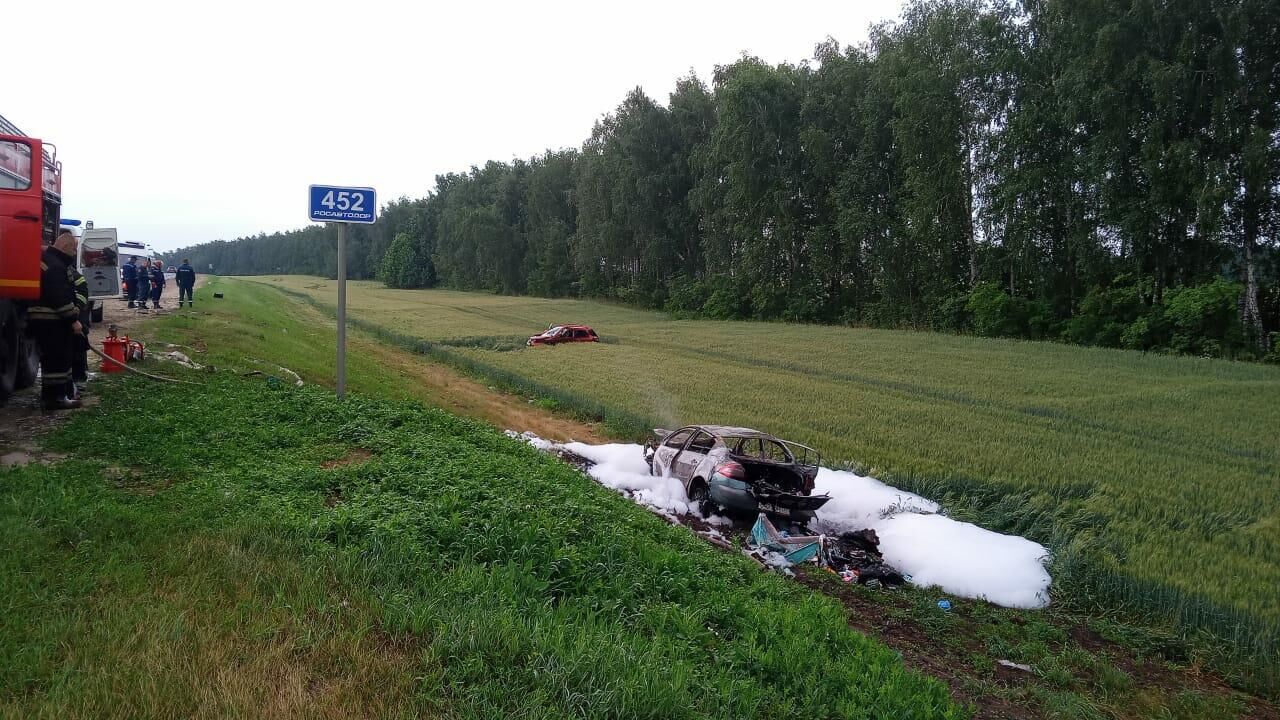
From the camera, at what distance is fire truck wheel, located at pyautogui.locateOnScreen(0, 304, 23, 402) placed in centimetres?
830

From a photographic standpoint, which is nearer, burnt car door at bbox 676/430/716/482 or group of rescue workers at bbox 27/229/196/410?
group of rescue workers at bbox 27/229/196/410

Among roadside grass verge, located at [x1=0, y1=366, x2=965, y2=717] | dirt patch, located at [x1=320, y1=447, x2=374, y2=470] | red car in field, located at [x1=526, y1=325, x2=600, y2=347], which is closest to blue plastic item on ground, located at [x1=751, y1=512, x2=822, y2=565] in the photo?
roadside grass verge, located at [x1=0, y1=366, x2=965, y2=717]

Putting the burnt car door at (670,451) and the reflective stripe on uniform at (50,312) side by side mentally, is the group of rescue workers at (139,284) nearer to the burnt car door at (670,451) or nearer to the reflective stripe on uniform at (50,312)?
the reflective stripe on uniform at (50,312)

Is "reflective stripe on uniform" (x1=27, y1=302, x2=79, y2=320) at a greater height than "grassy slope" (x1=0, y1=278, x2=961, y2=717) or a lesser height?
greater

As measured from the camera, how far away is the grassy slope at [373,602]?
3395 millimetres

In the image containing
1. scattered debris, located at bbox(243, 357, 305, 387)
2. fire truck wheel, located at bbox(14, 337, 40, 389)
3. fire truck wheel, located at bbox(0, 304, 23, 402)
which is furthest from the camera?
scattered debris, located at bbox(243, 357, 305, 387)

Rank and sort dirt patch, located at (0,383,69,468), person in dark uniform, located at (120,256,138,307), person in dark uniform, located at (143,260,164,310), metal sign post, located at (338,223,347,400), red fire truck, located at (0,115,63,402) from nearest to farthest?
dirt patch, located at (0,383,69,468) < red fire truck, located at (0,115,63,402) < metal sign post, located at (338,223,347,400) < person in dark uniform, located at (120,256,138,307) < person in dark uniform, located at (143,260,164,310)

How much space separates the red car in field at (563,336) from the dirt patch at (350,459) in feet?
77.1

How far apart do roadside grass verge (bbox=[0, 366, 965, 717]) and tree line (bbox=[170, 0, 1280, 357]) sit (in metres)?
28.9

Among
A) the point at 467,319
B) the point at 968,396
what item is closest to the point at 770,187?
the point at 467,319

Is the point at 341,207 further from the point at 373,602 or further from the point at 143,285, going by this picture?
the point at 143,285

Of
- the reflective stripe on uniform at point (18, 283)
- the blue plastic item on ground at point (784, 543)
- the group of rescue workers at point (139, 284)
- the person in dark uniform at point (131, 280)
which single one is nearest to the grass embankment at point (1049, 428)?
the blue plastic item on ground at point (784, 543)

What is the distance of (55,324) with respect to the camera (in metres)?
8.20

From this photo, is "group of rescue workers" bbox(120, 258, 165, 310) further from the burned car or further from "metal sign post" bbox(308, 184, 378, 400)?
the burned car
